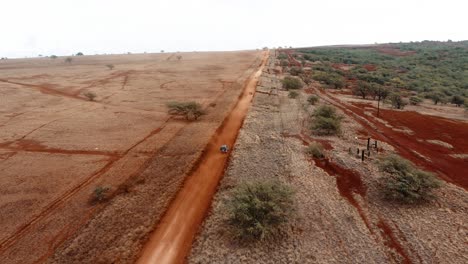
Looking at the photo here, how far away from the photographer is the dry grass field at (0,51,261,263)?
12250 mm

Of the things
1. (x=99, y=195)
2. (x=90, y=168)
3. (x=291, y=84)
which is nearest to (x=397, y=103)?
(x=291, y=84)

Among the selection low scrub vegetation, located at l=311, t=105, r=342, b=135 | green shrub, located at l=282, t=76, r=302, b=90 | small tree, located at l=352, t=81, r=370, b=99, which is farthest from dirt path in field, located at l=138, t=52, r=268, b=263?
small tree, located at l=352, t=81, r=370, b=99

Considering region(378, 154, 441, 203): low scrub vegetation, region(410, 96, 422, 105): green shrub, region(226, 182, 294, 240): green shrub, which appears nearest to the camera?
region(226, 182, 294, 240): green shrub

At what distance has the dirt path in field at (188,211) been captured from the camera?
38.3ft

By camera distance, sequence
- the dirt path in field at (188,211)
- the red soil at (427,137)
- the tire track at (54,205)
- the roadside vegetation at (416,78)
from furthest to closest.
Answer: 1. the roadside vegetation at (416,78)
2. the red soil at (427,137)
3. the tire track at (54,205)
4. the dirt path in field at (188,211)

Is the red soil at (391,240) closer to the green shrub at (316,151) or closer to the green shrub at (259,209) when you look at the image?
the green shrub at (259,209)

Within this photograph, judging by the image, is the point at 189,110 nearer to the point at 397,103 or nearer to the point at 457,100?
the point at 397,103

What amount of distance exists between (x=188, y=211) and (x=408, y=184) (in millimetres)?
11109

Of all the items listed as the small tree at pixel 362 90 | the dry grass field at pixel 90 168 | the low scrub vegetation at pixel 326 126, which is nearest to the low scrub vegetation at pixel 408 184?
the low scrub vegetation at pixel 326 126

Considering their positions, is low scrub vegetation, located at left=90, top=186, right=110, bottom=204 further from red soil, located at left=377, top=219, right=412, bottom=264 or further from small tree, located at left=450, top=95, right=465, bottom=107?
small tree, located at left=450, top=95, right=465, bottom=107

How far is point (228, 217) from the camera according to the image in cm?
1341

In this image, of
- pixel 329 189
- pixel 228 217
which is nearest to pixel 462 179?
pixel 329 189

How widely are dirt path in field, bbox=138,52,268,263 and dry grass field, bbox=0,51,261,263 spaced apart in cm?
53

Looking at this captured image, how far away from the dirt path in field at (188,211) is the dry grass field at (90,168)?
528mm
